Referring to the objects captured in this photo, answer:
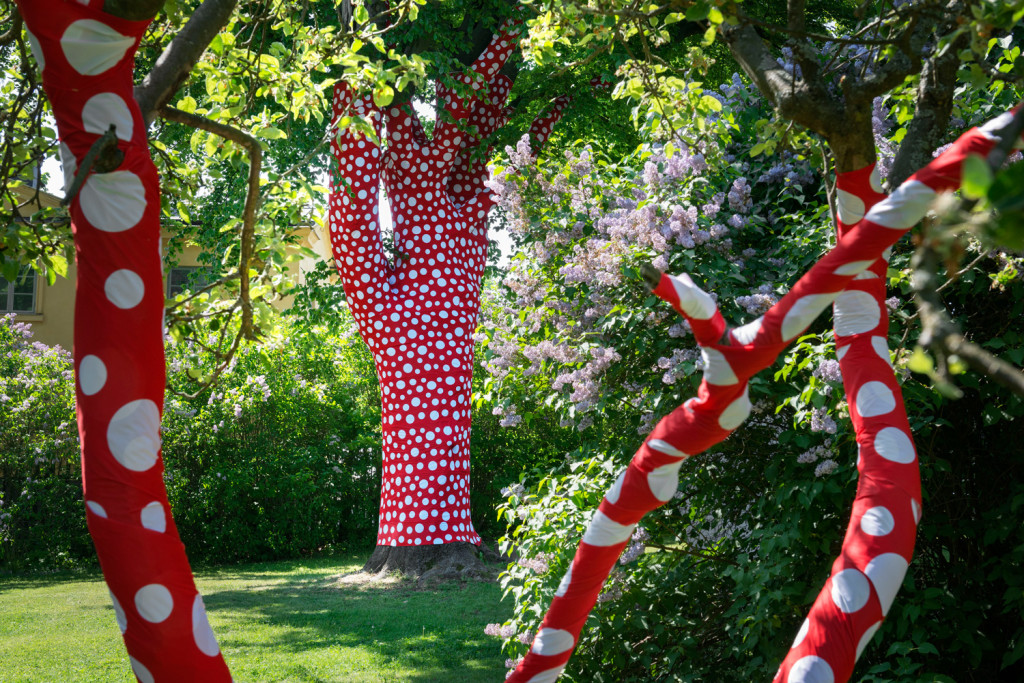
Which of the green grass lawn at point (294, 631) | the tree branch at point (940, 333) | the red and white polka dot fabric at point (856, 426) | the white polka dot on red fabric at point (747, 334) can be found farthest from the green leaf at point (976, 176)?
the green grass lawn at point (294, 631)

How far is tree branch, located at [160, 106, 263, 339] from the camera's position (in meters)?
2.43

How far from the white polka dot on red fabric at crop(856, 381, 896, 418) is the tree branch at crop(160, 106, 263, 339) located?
192 centimetres

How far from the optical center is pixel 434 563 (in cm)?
909

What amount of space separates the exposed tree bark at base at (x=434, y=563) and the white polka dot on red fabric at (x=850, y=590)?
7.11 m

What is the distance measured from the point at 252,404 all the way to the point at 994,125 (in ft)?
37.7

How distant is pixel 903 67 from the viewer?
243 cm

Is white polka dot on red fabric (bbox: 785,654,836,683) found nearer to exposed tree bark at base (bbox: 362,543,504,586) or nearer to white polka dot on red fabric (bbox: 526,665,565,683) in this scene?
white polka dot on red fabric (bbox: 526,665,565,683)

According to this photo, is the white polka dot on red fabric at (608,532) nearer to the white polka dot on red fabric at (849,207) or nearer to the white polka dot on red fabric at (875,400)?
the white polka dot on red fabric at (875,400)

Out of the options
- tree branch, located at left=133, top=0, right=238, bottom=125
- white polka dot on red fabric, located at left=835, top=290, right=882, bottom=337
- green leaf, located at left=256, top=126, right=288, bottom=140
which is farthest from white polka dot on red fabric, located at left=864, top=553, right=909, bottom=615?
green leaf, located at left=256, top=126, right=288, bottom=140

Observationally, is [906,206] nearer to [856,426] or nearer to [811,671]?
[856,426]

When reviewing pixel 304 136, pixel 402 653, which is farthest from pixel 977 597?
pixel 304 136

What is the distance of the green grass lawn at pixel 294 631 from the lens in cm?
561

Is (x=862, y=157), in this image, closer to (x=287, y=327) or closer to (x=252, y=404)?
(x=252, y=404)

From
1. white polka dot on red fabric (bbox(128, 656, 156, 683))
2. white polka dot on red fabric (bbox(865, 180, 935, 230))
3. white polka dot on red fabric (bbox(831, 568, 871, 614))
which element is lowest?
white polka dot on red fabric (bbox(831, 568, 871, 614))
